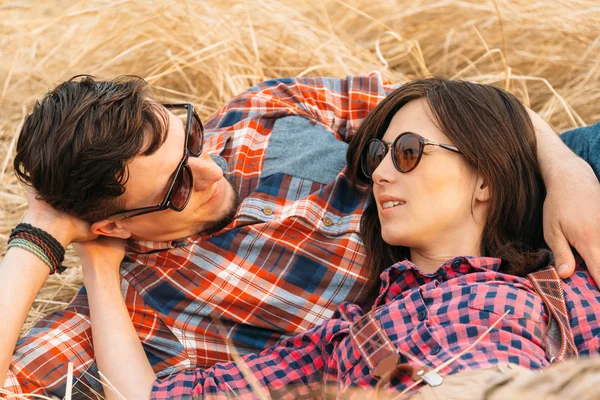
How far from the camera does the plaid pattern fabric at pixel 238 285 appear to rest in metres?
3.12

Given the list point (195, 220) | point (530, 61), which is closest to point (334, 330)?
point (195, 220)

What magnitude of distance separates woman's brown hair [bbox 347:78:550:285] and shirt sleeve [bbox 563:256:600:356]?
7.1 inches

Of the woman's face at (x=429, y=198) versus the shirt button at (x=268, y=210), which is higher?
the woman's face at (x=429, y=198)

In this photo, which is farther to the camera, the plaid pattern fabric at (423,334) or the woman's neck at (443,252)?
the woman's neck at (443,252)

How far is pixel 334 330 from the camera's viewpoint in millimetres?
2828

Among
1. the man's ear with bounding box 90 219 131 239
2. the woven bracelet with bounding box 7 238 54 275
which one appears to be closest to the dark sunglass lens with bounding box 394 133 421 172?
the man's ear with bounding box 90 219 131 239

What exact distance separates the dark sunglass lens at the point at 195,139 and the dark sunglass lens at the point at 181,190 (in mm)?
113

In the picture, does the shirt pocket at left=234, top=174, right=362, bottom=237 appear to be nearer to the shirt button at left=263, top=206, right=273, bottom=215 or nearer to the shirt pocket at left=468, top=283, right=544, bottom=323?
the shirt button at left=263, top=206, right=273, bottom=215

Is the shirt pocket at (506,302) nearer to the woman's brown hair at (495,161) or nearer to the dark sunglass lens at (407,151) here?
the woman's brown hair at (495,161)

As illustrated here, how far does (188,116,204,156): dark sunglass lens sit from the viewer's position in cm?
306

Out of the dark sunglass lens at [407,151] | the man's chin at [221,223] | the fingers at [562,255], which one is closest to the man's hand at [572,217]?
the fingers at [562,255]

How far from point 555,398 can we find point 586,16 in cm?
396

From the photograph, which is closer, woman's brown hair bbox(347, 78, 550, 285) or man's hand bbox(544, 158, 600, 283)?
man's hand bbox(544, 158, 600, 283)

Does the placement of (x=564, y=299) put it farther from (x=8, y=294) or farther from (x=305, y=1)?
(x=305, y=1)
